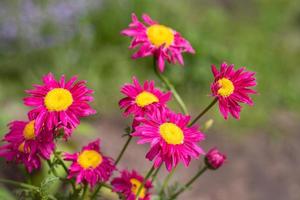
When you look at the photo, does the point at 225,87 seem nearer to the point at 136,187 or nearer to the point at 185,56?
the point at 136,187

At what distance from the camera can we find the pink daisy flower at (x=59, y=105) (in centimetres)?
123

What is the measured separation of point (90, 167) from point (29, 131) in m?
0.17

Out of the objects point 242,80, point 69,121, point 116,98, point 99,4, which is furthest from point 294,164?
point 69,121

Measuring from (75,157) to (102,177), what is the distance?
90mm

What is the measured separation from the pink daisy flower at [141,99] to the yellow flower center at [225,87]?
0.13 meters

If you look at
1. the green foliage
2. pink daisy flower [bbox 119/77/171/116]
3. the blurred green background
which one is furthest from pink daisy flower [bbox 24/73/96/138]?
the green foliage

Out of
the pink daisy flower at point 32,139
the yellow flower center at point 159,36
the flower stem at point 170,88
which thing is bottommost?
the pink daisy flower at point 32,139

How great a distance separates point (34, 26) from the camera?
355cm

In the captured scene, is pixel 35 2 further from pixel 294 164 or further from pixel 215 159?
pixel 215 159

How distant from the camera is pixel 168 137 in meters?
1.24

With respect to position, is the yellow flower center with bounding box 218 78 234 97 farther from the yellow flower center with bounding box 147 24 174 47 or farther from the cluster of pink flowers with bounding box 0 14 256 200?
the yellow flower center with bounding box 147 24 174 47

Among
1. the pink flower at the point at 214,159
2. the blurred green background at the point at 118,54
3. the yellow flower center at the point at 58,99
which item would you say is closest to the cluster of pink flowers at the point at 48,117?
the yellow flower center at the point at 58,99

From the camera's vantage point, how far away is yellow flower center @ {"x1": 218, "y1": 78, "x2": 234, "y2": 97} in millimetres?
1283

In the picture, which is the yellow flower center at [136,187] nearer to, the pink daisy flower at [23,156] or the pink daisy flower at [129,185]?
the pink daisy flower at [129,185]
